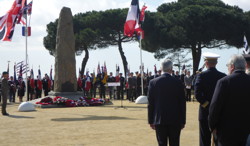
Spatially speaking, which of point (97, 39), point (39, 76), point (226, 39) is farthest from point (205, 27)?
point (39, 76)

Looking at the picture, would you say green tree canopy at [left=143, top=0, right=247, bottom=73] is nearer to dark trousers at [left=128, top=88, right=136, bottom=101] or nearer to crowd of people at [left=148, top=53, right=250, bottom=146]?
dark trousers at [left=128, top=88, right=136, bottom=101]

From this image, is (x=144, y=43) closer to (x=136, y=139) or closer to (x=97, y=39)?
(x=97, y=39)

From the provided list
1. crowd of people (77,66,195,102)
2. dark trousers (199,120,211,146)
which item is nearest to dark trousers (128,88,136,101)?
crowd of people (77,66,195,102)

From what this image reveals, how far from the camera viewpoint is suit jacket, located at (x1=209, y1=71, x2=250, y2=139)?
3811 mm

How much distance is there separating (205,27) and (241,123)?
29.7m

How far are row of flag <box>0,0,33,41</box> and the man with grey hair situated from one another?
15.2 metres

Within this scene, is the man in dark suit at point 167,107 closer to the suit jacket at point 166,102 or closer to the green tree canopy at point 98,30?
the suit jacket at point 166,102

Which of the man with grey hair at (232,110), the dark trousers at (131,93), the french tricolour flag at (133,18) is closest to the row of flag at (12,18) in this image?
the french tricolour flag at (133,18)

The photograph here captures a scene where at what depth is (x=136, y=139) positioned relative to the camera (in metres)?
7.64

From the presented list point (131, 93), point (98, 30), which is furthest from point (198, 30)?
point (131, 93)

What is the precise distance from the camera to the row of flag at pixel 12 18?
1720cm

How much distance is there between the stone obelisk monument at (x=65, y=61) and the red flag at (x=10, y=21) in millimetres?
2775

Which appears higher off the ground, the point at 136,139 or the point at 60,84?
the point at 60,84

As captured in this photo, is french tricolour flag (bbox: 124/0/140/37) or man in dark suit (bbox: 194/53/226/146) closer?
man in dark suit (bbox: 194/53/226/146)
